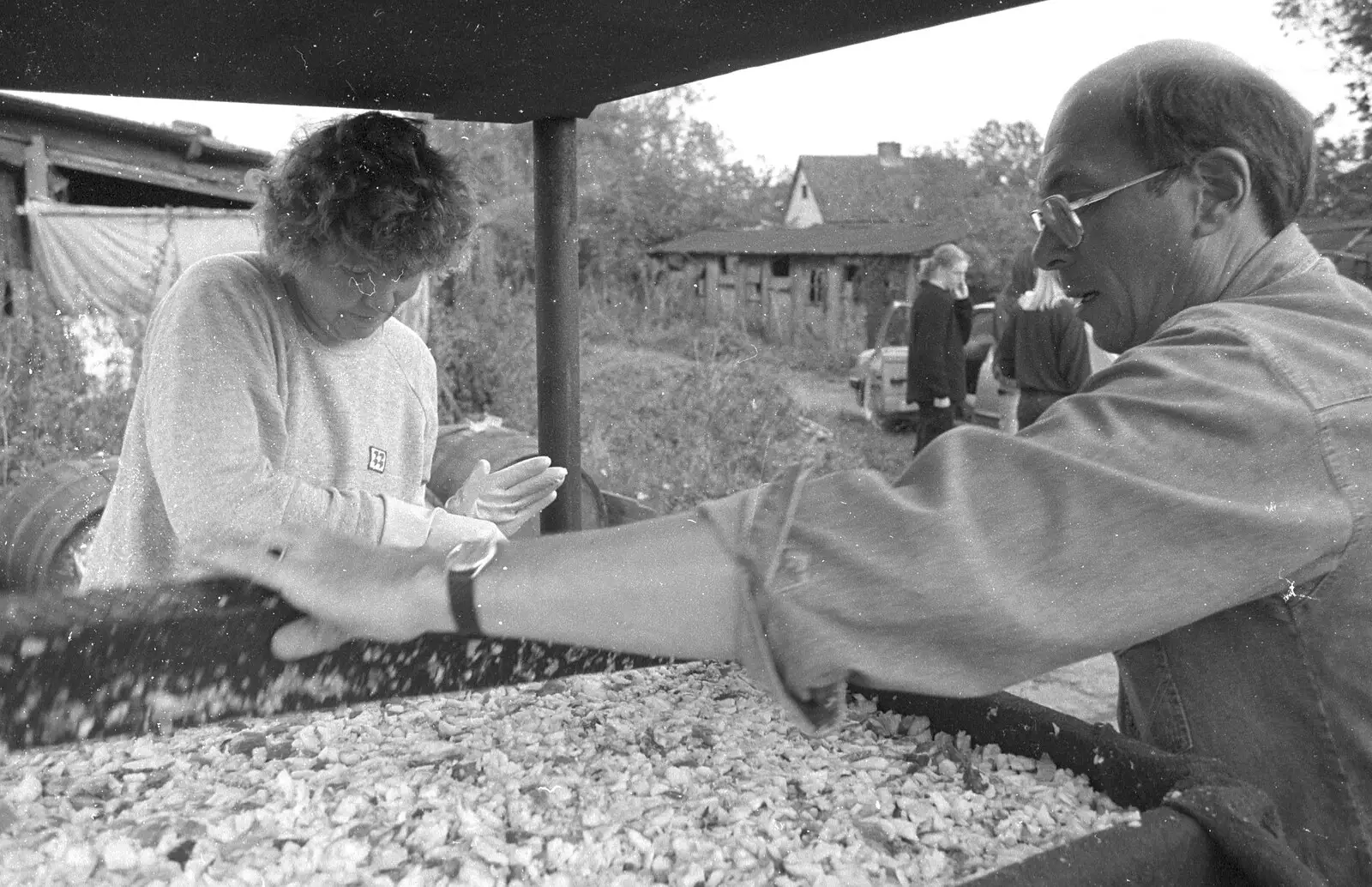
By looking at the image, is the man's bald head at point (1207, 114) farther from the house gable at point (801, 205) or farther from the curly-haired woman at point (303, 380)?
the house gable at point (801, 205)

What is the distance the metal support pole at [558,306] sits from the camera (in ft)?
10.0

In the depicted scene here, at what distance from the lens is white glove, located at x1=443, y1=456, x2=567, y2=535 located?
2.46m

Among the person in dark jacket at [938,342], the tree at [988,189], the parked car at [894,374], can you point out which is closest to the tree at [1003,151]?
the tree at [988,189]

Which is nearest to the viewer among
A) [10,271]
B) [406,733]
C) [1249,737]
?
[1249,737]

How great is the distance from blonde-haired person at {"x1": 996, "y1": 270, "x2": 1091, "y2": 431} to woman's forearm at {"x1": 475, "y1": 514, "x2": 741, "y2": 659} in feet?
19.1

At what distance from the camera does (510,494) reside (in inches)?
97.3

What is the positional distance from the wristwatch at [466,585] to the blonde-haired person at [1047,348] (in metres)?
5.85

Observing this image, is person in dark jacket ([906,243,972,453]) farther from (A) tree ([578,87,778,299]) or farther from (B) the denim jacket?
(A) tree ([578,87,778,299])

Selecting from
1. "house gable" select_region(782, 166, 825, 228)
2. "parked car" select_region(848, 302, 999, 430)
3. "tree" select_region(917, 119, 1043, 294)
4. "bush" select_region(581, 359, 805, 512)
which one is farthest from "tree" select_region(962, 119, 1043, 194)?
"bush" select_region(581, 359, 805, 512)

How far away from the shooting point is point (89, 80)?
221 cm

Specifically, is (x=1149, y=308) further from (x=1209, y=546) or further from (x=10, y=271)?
(x=10, y=271)

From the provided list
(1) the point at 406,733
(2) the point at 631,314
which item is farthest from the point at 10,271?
(2) the point at 631,314

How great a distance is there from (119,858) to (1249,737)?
4.36 feet

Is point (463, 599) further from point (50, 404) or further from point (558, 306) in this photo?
point (50, 404)
